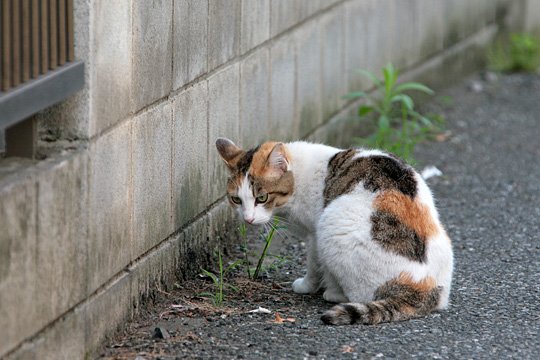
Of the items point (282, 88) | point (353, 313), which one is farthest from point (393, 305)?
point (282, 88)

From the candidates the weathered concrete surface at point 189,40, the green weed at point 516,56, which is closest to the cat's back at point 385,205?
the weathered concrete surface at point 189,40

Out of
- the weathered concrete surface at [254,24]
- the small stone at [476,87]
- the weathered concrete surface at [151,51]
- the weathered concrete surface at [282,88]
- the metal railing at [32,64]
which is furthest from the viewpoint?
the small stone at [476,87]

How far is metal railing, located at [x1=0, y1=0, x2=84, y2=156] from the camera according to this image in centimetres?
387

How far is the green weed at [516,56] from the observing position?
12.4m

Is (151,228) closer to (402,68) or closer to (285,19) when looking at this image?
(285,19)

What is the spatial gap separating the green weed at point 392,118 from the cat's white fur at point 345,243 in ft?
6.94

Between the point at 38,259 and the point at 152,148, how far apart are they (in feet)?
4.24

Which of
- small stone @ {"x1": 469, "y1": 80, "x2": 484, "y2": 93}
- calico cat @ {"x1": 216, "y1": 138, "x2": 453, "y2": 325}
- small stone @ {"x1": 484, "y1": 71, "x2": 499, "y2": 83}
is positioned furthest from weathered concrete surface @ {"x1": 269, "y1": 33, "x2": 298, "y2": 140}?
small stone @ {"x1": 484, "y1": 71, "x2": 499, "y2": 83}

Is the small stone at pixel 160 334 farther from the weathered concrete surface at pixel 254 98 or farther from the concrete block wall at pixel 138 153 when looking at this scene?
the weathered concrete surface at pixel 254 98

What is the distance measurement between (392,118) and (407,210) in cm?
432

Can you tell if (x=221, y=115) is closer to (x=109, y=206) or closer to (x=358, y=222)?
(x=358, y=222)

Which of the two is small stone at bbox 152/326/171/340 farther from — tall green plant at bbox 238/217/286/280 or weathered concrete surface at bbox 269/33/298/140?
weathered concrete surface at bbox 269/33/298/140

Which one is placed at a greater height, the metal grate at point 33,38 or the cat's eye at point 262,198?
the metal grate at point 33,38

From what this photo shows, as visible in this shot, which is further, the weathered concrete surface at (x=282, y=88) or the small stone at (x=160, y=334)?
the weathered concrete surface at (x=282, y=88)
